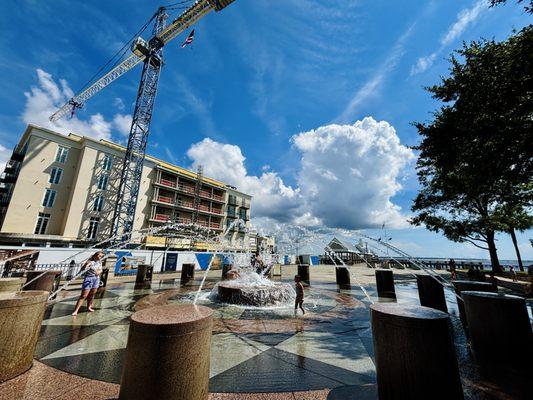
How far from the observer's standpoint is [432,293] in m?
7.91

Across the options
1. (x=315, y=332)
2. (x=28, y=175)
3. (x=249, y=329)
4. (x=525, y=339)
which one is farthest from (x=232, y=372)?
(x=28, y=175)

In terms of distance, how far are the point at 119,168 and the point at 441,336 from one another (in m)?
47.4

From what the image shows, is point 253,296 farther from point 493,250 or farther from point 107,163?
point 107,163

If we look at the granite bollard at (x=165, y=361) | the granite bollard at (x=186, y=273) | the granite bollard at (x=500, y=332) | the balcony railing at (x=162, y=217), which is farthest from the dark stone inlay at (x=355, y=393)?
the balcony railing at (x=162, y=217)

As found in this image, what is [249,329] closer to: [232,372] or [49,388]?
[232,372]

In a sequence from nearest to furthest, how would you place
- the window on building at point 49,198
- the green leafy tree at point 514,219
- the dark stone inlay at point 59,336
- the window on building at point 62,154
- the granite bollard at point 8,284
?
the dark stone inlay at point 59,336
the granite bollard at point 8,284
the green leafy tree at point 514,219
the window on building at point 49,198
the window on building at point 62,154

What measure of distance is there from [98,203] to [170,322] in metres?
43.7

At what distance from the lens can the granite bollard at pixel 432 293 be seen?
25.6 ft

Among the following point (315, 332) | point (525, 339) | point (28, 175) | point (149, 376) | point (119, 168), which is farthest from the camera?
point (119, 168)

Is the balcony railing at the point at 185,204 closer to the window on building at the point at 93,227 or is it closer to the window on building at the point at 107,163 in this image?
the window on building at the point at 107,163

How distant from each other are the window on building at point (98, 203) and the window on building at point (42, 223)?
18.4 feet

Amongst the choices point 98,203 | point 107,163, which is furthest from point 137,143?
point 98,203

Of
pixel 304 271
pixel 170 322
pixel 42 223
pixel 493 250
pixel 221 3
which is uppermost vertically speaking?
pixel 221 3

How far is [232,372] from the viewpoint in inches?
149
